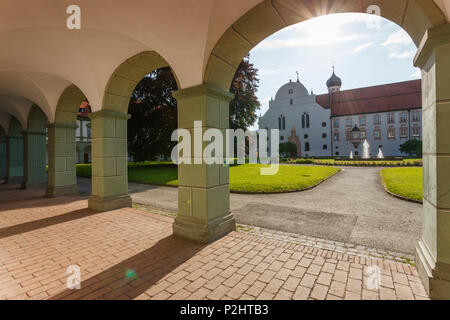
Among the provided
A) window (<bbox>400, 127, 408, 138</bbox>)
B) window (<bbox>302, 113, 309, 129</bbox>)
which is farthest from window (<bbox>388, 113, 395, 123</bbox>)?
window (<bbox>302, 113, 309, 129</bbox>)

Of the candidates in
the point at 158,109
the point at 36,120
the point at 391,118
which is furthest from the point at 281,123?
the point at 36,120

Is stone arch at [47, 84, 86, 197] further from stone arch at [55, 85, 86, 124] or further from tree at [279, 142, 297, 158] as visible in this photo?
tree at [279, 142, 297, 158]

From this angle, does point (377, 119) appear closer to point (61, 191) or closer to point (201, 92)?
point (201, 92)

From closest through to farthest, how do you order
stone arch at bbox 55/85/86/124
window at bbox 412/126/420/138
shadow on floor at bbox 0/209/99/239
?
shadow on floor at bbox 0/209/99/239, stone arch at bbox 55/85/86/124, window at bbox 412/126/420/138

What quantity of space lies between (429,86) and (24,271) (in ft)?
21.0

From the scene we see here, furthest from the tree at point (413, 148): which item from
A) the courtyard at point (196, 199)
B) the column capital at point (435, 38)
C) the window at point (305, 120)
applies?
the column capital at point (435, 38)

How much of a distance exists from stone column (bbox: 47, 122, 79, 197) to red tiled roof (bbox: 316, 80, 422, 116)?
55.6 metres

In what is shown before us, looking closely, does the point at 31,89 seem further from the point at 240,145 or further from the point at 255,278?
the point at 240,145

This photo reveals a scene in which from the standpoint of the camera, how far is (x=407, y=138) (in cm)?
4581

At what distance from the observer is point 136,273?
3.25 m

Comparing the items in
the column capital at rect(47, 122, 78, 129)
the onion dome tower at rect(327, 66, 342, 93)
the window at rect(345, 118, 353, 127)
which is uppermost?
the onion dome tower at rect(327, 66, 342, 93)

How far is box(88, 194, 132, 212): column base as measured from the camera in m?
6.90

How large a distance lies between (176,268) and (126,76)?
19.2 feet
